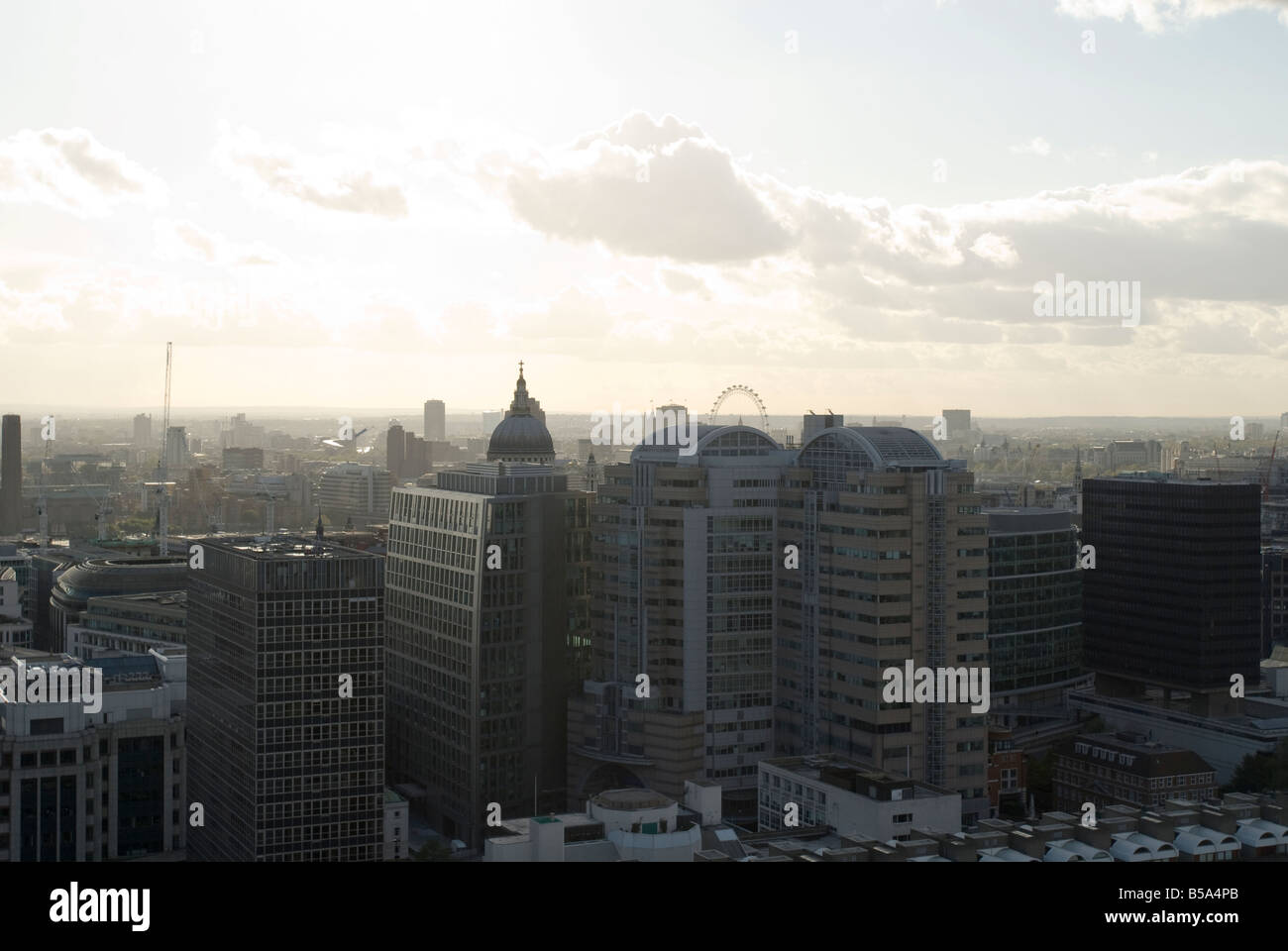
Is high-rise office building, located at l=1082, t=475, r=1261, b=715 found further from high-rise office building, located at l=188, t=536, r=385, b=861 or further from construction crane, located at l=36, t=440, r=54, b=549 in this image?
construction crane, located at l=36, t=440, r=54, b=549

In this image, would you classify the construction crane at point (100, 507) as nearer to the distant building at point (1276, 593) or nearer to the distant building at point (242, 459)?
the distant building at point (242, 459)

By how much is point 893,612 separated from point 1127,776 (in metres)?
12.9

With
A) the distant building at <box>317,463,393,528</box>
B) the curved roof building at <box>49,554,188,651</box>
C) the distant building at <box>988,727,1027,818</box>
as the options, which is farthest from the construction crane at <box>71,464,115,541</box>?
the distant building at <box>988,727,1027,818</box>

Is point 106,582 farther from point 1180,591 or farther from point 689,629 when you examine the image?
point 1180,591

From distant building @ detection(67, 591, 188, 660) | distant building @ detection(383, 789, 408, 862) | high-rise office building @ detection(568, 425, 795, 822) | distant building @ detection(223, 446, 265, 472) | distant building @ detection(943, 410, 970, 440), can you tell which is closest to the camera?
distant building @ detection(383, 789, 408, 862)

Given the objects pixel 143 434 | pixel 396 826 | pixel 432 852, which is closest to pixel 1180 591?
pixel 432 852

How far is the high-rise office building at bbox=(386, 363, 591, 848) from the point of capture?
2176 inches

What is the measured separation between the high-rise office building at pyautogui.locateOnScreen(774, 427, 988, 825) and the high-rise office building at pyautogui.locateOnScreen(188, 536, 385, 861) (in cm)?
1547

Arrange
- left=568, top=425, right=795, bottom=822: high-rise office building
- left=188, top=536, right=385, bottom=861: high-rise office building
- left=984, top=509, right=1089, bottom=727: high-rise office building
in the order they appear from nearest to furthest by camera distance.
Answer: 1. left=188, top=536, right=385, bottom=861: high-rise office building
2. left=568, top=425, right=795, bottom=822: high-rise office building
3. left=984, top=509, right=1089, bottom=727: high-rise office building

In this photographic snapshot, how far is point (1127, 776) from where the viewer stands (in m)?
54.7

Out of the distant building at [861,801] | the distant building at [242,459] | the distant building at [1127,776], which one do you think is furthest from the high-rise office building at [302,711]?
the distant building at [242,459]

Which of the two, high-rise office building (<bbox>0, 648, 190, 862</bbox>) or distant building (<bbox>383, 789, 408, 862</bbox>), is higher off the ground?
high-rise office building (<bbox>0, 648, 190, 862</bbox>)

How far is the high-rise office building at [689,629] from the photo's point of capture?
52.2 m
